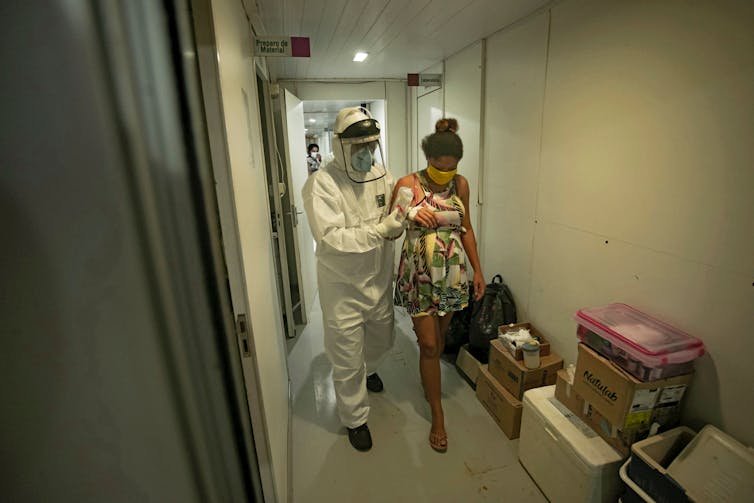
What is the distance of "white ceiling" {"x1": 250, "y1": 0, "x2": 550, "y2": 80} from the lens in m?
1.75

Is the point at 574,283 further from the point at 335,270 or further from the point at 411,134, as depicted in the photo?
the point at 411,134

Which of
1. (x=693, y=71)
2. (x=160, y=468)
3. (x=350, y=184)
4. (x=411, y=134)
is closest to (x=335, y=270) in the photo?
(x=350, y=184)

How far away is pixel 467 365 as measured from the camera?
2326mm

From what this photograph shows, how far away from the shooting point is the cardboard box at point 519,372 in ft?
6.06

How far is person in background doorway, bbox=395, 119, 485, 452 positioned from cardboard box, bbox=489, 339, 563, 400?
37 cm

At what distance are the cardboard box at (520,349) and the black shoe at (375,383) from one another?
0.80 m

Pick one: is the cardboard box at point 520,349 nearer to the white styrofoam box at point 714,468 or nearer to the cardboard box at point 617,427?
the cardboard box at point 617,427

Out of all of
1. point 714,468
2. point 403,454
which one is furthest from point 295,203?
point 714,468

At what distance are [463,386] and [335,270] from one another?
1.24 m

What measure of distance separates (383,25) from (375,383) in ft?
7.00

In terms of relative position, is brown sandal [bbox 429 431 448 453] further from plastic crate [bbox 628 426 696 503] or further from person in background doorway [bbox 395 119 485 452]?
plastic crate [bbox 628 426 696 503]

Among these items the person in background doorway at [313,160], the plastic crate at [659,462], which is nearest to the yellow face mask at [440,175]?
the plastic crate at [659,462]

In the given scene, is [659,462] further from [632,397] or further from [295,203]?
[295,203]

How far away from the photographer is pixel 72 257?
0.92 ft
